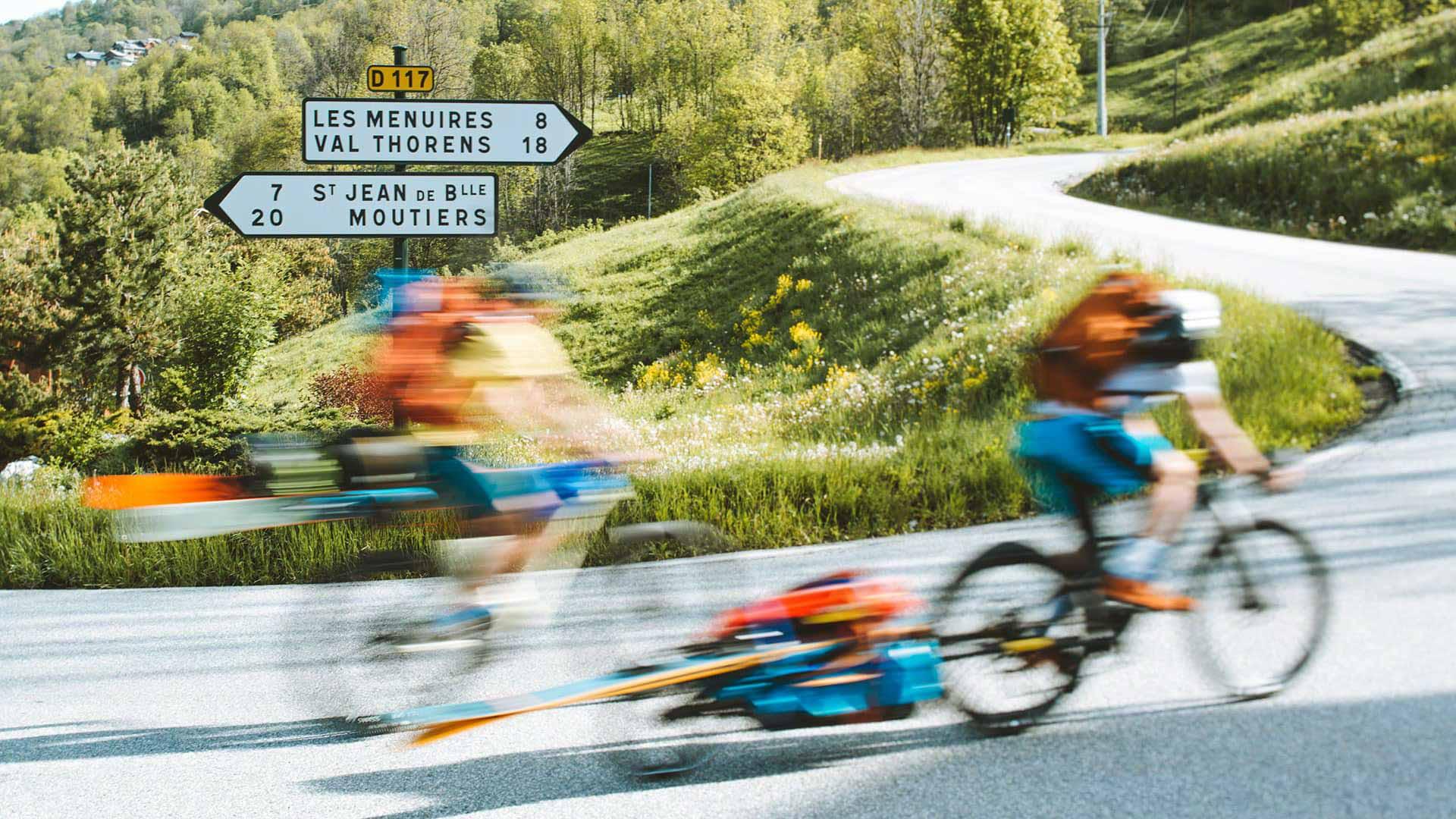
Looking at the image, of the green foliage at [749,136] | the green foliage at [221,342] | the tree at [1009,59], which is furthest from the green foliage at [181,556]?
the green foliage at [749,136]

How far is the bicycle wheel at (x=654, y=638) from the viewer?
3.46 metres

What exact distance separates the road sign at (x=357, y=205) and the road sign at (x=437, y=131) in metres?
0.17

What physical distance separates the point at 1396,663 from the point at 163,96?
15732 cm

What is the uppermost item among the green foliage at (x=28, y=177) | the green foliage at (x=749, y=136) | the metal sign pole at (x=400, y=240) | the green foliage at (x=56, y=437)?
the green foliage at (x=28, y=177)

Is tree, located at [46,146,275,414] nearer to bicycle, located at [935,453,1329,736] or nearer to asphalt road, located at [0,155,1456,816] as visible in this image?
asphalt road, located at [0,155,1456,816]

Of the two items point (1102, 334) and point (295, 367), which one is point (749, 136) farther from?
point (1102, 334)

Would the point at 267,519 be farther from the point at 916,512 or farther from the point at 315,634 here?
the point at 916,512

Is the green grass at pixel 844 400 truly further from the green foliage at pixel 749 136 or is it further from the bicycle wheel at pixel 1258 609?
the green foliage at pixel 749 136

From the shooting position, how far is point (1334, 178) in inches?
713

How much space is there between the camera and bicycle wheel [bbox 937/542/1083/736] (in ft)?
11.8

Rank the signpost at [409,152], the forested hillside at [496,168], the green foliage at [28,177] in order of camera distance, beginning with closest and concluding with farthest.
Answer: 1. the signpost at [409,152]
2. the forested hillside at [496,168]
3. the green foliage at [28,177]

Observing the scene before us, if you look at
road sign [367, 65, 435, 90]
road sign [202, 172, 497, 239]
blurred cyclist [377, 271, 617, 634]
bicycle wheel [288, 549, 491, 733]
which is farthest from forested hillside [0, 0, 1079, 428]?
road sign [367, 65, 435, 90]

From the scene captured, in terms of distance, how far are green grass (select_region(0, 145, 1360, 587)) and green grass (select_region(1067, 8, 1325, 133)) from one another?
2116 inches

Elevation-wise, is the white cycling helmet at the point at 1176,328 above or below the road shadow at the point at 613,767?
above
